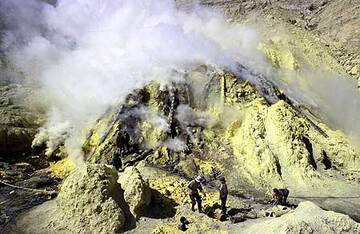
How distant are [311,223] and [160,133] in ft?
21.1

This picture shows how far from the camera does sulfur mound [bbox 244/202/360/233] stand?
424 inches

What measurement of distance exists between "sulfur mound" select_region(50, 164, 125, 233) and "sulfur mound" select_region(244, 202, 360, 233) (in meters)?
3.29

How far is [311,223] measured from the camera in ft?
35.8

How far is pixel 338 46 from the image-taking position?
31.3 metres

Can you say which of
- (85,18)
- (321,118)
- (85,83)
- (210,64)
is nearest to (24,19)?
(85,18)

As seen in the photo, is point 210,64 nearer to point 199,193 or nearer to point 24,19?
point 199,193

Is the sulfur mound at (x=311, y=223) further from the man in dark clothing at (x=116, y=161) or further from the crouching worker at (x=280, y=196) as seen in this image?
the man in dark clothing at (x=116, y=161)

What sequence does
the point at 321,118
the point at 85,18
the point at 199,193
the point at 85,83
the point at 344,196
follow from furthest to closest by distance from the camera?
the point at 85,18 < the point at 321,118 < the point at 85,83 < the point at 344,196 < the point at 199,193

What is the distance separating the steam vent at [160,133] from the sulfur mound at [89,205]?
1.2 inches

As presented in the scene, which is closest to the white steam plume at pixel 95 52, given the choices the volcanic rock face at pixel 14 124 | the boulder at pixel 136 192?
the volcanic rock face at pixel 14 124

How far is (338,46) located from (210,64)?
49.9 feet

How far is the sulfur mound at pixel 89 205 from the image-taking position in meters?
11.8

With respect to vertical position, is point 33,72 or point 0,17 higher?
point 0,17

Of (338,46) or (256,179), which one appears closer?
(256,179)
